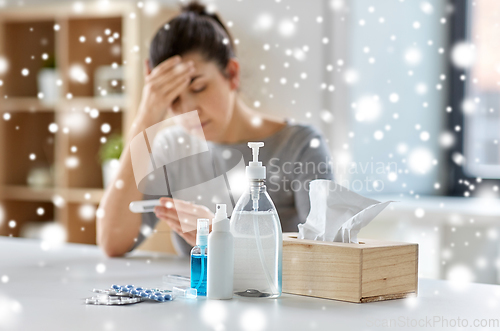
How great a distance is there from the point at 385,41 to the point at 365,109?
0.23 metres

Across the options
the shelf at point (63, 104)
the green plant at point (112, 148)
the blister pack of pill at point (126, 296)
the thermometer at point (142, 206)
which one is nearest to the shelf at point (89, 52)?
the shelf at point (63, 104)

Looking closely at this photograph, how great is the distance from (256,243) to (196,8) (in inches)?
48.5

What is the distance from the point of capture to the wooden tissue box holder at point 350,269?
27.6 inches

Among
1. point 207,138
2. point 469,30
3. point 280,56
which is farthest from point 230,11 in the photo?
point 469,30

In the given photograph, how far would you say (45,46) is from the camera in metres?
2.30

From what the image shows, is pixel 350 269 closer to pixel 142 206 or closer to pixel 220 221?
pixel 220 221

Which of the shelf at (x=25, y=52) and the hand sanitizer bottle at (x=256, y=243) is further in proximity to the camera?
the shelf at (x=25, y=52)

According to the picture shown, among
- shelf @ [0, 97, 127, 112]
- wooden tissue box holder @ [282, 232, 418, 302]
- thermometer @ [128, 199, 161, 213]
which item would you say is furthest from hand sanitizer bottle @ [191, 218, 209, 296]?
shelf @ [0, 97, 127, 112]

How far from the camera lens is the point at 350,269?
70 centimetres

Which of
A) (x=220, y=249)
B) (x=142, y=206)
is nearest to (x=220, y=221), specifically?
(x=220, y=249)

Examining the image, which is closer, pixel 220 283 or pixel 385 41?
pixel 220 283

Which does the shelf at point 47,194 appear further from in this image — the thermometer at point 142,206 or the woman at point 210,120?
the thermometer at point 142,206

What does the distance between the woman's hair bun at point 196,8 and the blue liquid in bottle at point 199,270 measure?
45.7 inches

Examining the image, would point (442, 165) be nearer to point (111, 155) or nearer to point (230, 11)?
point (230, 11)
